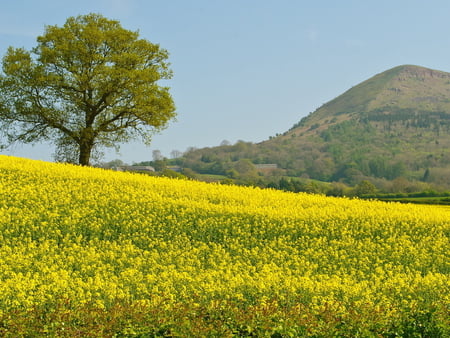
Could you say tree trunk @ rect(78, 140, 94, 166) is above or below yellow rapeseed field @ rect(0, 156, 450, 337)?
above

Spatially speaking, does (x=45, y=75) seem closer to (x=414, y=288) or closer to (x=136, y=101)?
(x=136, y=101)

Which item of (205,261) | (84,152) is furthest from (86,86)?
(205,261)

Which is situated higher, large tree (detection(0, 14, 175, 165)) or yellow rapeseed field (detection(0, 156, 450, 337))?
large tree (detection(0, 14, 175, 165))

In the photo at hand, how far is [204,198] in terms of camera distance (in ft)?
74.3

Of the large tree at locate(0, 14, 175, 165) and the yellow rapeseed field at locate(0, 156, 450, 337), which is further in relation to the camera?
the large tree at locate(0, 14, 175, 165)

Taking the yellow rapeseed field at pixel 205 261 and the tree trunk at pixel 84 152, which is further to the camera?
the tree trunk at pixel 84 152

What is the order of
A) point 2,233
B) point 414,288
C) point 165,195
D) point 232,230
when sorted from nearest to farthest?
point 414,288, point 2,233, point 232,230, point 165,195

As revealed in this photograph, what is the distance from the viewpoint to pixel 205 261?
16.0m

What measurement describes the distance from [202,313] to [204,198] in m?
13.0

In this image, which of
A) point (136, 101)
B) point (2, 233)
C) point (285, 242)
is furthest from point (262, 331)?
point (136, 101)

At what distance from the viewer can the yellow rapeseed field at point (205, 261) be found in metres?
9.48

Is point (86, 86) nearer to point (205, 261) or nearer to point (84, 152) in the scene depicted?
point (84, 152)

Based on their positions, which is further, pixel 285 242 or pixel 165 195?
pixel 165 195

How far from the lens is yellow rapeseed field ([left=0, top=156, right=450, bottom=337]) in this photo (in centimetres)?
948
